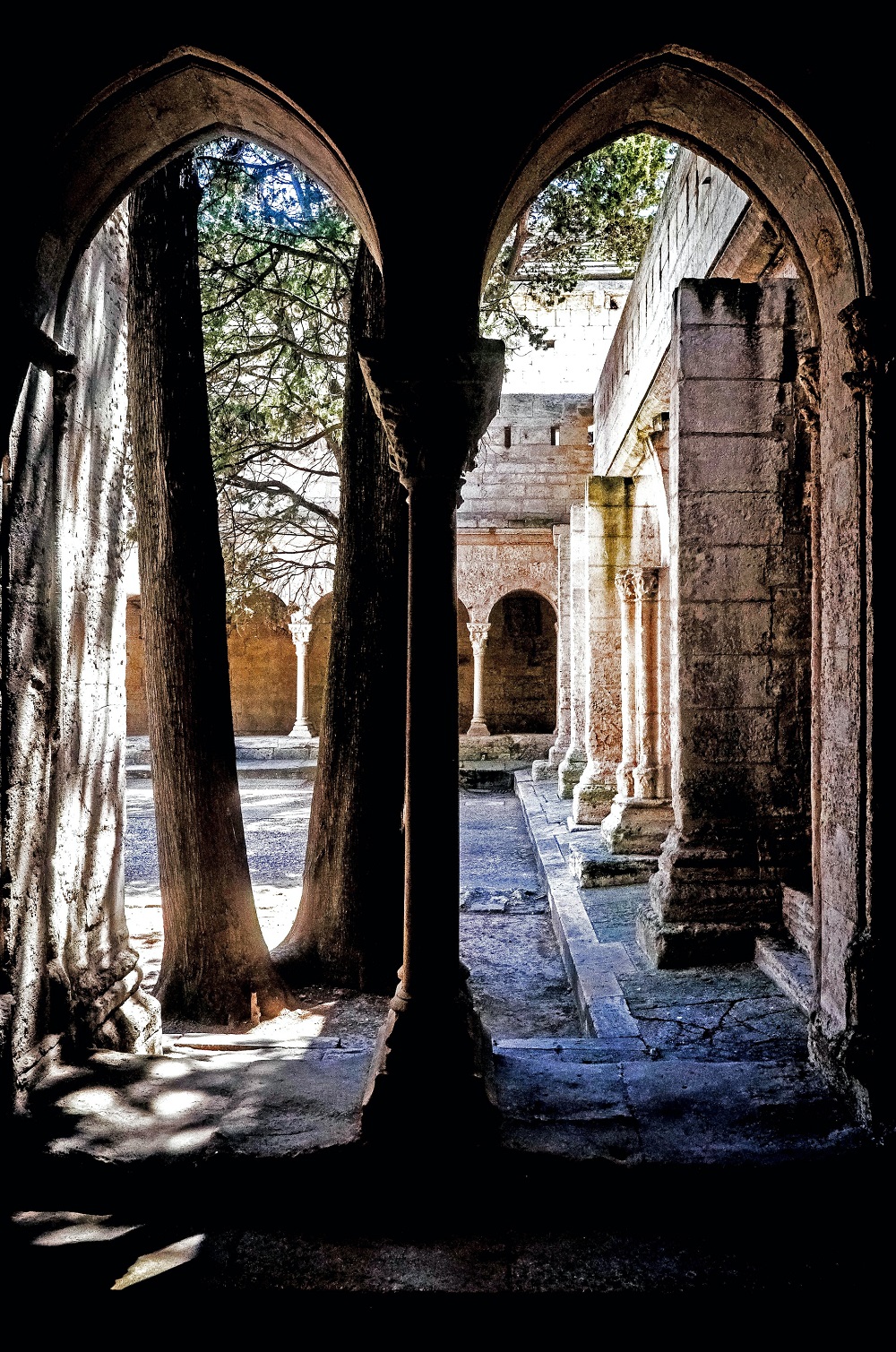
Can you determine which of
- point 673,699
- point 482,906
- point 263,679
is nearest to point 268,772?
point 263,679

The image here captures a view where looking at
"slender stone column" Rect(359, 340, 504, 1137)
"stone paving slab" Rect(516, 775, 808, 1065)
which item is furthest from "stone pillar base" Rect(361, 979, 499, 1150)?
"stone paving slab" Rect(516, 775, 808, 1065)

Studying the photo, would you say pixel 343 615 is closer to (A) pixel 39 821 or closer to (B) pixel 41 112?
(A) pixel 39 821

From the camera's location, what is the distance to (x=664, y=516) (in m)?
8.27

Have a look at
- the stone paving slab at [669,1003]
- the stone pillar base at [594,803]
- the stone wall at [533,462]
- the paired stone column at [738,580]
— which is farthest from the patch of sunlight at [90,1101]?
the stone wall at [533,462]

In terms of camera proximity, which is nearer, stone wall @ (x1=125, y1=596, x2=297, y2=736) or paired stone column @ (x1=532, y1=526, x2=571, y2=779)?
paired stone column @ (x1=532, y1=526, x2=571, y2=779)

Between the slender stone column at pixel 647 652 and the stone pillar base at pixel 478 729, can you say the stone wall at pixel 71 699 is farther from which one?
the stone pillar base at pixel 478 729

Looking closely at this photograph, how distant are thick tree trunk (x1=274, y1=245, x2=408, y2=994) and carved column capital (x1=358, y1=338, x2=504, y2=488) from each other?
2.39 metres

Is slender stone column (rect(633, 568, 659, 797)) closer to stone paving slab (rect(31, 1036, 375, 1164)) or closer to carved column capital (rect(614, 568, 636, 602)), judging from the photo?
carved column capital (rect(614, 568, 636, 602))

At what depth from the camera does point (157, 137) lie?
2654 mm

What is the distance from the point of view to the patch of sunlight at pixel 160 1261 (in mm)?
1970

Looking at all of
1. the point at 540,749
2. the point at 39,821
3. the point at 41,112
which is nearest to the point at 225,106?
the point at 41,112

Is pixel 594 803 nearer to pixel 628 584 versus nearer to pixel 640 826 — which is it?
pixel 640 826

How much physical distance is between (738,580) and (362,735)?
7.22 feet

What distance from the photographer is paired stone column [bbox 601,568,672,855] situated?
22.8 ft
